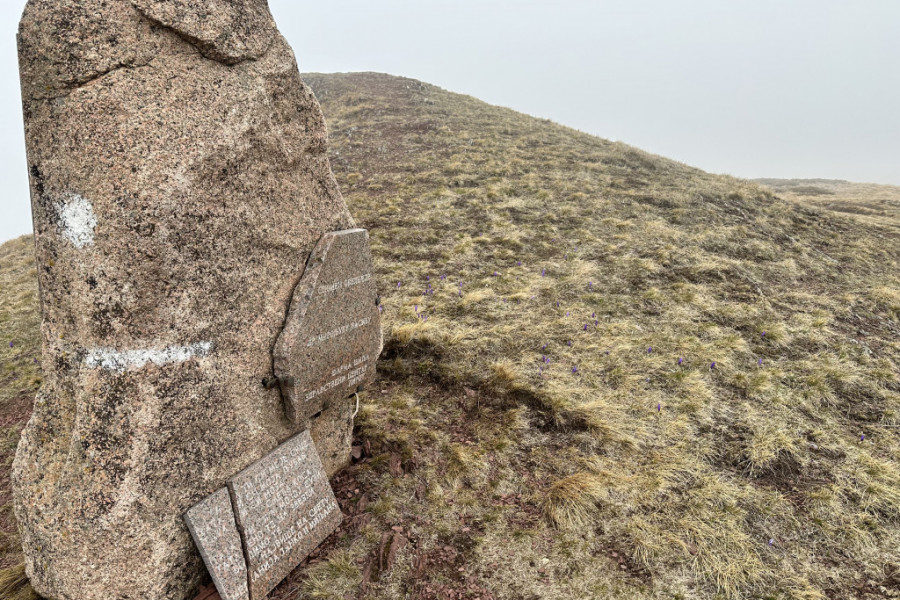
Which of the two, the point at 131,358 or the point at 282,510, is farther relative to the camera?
the point at 282,510

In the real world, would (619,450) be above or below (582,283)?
below

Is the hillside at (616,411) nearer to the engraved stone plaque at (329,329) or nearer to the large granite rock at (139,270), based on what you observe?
the engraved stone plaque at (329,329)

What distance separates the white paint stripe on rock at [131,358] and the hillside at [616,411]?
7.34ft

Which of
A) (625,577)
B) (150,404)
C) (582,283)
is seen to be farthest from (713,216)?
(150,404)

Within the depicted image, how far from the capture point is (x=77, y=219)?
2967mm

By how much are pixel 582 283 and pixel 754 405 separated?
4315 mm

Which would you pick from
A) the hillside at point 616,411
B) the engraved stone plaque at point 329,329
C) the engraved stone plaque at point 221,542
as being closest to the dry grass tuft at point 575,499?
the hillside at point 616,411

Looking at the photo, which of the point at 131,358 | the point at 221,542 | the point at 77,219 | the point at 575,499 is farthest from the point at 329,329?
the point at 575,499

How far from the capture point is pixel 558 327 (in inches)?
332

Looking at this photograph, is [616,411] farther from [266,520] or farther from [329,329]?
[266,520]

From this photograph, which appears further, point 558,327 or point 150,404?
point 558,327

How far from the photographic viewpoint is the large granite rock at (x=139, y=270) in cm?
294

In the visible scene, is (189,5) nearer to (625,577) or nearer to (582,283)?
(625,577)

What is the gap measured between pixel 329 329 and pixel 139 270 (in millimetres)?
1660
